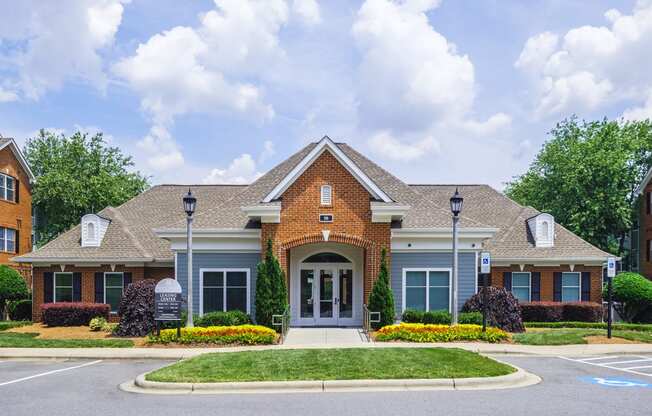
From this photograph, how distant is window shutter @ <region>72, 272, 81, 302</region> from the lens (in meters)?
28.5

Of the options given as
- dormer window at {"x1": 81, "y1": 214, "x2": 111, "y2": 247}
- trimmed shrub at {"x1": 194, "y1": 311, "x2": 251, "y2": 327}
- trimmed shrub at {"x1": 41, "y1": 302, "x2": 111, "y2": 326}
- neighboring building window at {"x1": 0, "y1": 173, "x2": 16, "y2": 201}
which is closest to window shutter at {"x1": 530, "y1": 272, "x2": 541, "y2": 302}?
trimmed shrub at {"x1": 194, "y1": 311, "x2": 251, "y2": 327}

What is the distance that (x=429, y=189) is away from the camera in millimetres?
35250

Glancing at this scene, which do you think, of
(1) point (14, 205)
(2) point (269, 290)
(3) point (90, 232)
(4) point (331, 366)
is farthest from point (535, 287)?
(1) point (14, 205)

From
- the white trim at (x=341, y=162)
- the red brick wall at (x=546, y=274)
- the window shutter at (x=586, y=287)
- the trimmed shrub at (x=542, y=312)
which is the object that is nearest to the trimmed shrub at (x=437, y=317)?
the white trim at (x=341, y=162)

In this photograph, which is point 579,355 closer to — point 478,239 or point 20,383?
point 478,239

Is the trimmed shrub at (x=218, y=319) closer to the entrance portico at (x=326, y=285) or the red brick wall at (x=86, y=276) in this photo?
the entrance portico at (x=326, y=285)

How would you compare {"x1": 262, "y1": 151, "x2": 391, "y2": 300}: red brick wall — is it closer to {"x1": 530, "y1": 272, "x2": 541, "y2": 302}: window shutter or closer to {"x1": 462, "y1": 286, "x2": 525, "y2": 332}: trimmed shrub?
{"x1": 462, "y1": 286, "x2": 525, "y2": 332}: trimmed shrub

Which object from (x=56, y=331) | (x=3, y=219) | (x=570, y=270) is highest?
(x=3, y=219)

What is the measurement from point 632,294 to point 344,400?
74.6 ft

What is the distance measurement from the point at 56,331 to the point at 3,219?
48.6ft

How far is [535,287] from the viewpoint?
29.2m

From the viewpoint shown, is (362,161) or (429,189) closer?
(362,161)

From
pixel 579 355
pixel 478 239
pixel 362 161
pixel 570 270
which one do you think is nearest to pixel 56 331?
pixel 362 161

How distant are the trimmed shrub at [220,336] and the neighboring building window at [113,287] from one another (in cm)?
875
